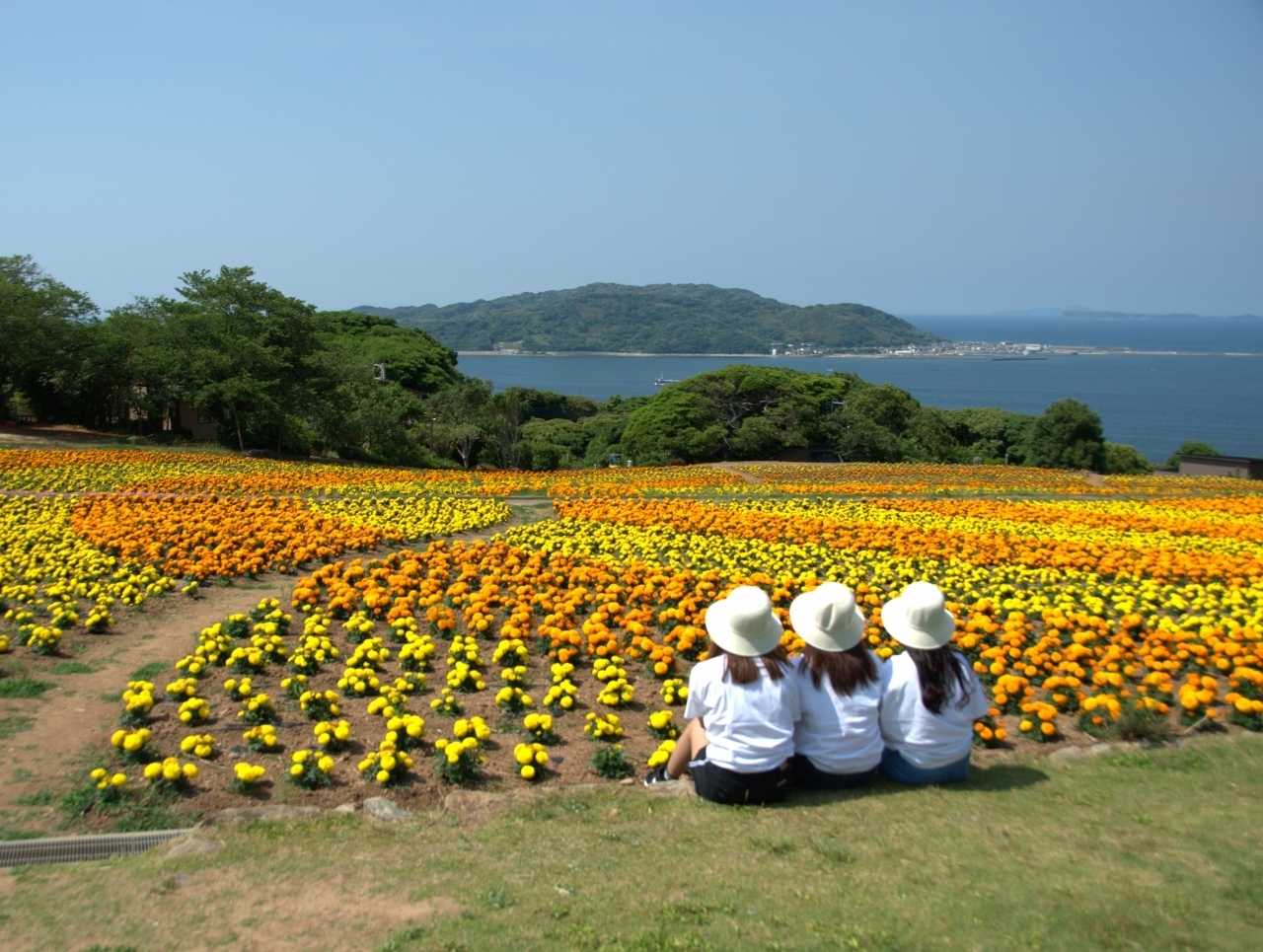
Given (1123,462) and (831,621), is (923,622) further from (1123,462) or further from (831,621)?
(1123,462)

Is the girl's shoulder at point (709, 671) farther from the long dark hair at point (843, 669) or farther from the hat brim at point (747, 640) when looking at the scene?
the long dark hair at point (843, 669)

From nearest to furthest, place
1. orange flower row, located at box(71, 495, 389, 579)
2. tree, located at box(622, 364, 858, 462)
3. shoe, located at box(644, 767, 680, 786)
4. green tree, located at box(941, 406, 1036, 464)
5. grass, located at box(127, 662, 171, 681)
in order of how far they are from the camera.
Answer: shoe, located at box(644, 767, 680, 786), grass, located at box(127, 662, 171, 681), orange flower row, located at box(71, 495, 389, 579), tree, located at box(622, 364, 858, 462), green tree, located at box(941, 406, 1036, 464)

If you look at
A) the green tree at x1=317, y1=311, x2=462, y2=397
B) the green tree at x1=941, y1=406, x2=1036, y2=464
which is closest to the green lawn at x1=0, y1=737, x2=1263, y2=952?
the green tree at x1=941, y1=406, x2=1036, y2=464

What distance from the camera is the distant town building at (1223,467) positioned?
41.6 metres

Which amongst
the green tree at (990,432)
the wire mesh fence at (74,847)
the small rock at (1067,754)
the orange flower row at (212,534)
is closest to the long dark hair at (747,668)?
the small rock at (1067,754)

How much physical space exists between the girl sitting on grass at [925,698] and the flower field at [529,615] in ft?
4.31

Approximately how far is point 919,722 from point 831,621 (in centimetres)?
89

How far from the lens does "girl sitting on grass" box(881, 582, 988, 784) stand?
19.7 feet

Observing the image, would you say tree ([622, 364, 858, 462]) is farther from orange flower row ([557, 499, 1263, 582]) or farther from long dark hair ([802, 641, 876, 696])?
long dark hair ([802, 641, 876, 696])

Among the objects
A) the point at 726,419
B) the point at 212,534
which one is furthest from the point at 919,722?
the point at 726,419

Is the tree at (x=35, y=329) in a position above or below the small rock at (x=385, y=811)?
above

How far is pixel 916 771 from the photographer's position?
6098 mm

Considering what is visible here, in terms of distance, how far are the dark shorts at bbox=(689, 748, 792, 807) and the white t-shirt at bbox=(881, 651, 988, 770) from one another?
0.79 meters

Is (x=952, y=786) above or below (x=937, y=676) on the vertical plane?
below
